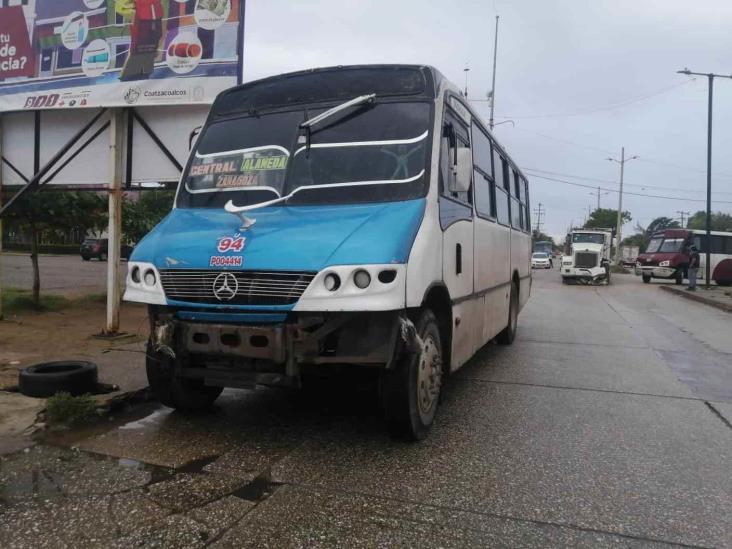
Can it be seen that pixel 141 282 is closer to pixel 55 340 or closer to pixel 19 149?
pixel 55 340

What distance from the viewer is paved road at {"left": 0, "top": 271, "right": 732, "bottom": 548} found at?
306 centimetres

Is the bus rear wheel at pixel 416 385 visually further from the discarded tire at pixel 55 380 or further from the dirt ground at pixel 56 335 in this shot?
the dirt ground at pixel 56 335

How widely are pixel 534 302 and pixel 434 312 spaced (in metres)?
13.4

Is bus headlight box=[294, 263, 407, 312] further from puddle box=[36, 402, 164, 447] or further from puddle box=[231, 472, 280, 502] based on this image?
puddle box=[36, 402, 164, 447]

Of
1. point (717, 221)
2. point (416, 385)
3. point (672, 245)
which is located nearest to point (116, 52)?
point (416, 385)

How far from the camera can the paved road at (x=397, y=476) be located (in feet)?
10.0

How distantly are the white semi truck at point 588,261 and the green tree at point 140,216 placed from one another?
813 inches

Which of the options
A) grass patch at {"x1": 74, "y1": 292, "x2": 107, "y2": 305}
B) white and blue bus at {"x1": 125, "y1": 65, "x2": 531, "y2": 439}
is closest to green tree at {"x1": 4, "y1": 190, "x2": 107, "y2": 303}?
grass patch at {"x1": 74, "y1": 292, "x2": 107, "y2": 305}

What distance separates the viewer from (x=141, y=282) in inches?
168

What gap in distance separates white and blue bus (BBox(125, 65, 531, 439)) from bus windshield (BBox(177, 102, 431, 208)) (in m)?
0.01

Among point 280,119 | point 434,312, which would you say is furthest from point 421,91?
point 434,312

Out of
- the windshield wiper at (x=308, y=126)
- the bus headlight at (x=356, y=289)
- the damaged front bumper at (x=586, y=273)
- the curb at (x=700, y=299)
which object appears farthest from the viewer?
the damaged front bumper at (x=586, y=273)

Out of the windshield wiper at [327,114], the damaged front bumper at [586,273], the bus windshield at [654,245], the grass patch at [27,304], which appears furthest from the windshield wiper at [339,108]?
the bus windshield at [654,245]

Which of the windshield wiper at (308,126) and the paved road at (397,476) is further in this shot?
the windshield wiper at (308,126)
